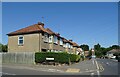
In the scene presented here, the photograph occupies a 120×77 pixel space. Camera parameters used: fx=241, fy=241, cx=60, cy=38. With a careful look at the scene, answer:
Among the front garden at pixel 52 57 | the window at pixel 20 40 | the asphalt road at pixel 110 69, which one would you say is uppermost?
the window at pixel 20 40

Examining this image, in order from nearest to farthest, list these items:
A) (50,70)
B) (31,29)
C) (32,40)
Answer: (50,70) → (32,40) → (31,29)

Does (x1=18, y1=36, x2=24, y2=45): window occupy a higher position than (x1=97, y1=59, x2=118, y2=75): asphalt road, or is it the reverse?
(x1=18, y1=36, x2=24, y2=45): window

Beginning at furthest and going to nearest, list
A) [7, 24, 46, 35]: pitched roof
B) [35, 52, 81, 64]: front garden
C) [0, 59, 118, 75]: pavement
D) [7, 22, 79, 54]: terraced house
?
[7, 24, 46, 35]: pitched roof
[7, 22, 79, 54]: terraced house
[35, 52, 81, 64]: front garden
[0, 59, 118, 75]: pavement

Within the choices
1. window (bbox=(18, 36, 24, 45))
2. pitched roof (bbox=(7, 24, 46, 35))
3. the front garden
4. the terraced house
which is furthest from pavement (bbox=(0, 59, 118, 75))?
window (bbox=(18, 36, 24, 45))

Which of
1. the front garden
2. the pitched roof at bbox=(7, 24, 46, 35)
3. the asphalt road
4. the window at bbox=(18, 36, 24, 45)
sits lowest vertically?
the asphalt road

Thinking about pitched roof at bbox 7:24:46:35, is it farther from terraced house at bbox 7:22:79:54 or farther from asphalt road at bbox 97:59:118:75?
asphalt road at bbox 97:59:118:75

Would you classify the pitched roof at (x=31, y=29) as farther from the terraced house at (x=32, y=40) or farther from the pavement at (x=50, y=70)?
the pavement at (x=50, y=70)

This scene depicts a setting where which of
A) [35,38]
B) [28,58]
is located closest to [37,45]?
[35,38]

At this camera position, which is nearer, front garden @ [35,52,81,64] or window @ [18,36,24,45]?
front garden @ [35,52,81,64]

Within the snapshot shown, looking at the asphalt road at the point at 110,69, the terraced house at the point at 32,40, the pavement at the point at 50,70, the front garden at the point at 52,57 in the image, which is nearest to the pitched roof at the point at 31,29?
the terraced house at the point at 32,40

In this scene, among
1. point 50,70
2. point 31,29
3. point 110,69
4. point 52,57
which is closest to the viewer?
point 50,70

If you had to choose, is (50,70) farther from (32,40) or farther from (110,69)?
(32,40)

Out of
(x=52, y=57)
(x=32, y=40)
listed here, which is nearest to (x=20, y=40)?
(x=32, y=40)

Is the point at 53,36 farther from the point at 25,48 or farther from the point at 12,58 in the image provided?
the point at 12,58
